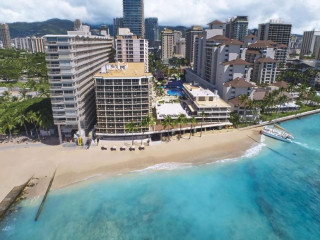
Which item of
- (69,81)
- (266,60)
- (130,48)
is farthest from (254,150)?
(130,48)

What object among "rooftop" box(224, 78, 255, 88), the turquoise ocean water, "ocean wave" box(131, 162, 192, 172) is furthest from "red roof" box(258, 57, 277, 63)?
"ocean wave" box(131, 162, 192, 172)

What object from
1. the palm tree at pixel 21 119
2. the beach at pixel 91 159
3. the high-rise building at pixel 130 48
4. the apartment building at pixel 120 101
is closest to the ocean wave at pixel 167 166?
the beach at pixel 91 159

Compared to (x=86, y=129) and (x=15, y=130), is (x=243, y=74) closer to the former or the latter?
(x=86, y=129)

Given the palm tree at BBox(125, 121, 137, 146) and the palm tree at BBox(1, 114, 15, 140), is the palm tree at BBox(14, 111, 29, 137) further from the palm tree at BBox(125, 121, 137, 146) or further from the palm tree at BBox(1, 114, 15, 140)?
the palm tree at BBox(125, 121, 137, 146)

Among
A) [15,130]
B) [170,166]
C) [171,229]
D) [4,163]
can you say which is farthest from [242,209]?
[15,130]

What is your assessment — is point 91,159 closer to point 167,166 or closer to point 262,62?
point 167,166
